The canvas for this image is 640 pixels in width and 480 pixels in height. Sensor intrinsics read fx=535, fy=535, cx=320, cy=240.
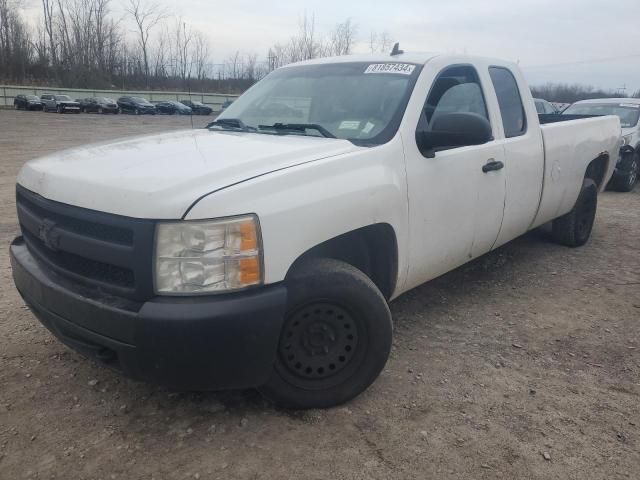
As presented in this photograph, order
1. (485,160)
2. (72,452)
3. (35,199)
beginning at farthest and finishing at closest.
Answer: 1. (485,160)
2. (35,199)
3. (72,452)

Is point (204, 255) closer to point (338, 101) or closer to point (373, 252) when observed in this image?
point (373, 252)

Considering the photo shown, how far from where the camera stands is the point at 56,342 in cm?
340

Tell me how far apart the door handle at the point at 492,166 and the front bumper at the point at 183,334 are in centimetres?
196

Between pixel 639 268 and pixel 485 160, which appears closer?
pixel 485 160

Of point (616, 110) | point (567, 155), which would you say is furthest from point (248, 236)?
point (616, 110)

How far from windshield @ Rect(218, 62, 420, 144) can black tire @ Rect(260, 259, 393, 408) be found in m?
0.90

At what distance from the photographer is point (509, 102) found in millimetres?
4270

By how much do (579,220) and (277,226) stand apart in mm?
4571

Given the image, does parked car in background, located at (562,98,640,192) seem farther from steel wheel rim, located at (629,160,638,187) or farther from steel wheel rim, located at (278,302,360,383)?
steel wheel rim, located at (278,302,360,383)

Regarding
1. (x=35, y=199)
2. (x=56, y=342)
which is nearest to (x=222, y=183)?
(x=35, y=199)

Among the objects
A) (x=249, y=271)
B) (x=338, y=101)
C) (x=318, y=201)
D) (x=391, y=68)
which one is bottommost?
A: (x=249, y=271)

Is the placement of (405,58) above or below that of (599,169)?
above

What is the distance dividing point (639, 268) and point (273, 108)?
13.1 feet

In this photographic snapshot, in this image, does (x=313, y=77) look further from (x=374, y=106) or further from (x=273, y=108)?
(x=374, y=106)
